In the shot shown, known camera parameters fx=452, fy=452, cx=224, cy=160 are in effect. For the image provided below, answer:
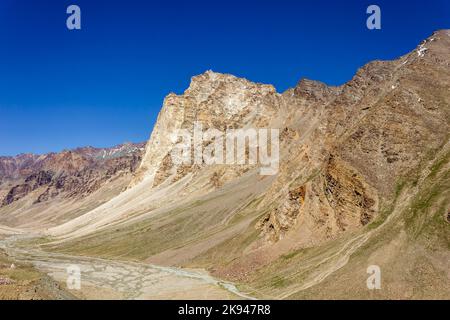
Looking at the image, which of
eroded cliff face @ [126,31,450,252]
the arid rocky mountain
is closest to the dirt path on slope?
the arid rocky mountain

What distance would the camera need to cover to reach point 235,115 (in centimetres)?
19500

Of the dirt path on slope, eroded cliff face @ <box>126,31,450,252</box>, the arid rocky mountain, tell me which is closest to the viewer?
the arid rocky mountain

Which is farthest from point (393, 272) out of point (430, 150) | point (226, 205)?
point (226, 205)

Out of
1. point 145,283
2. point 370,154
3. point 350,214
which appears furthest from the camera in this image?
point 145,283

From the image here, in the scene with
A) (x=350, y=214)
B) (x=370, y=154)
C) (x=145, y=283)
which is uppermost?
(x=370, y=154)

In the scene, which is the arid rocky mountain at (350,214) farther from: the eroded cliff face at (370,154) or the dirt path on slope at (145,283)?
the dirt path on slope at (145,283)

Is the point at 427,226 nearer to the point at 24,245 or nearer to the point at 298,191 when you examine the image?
the point at 298,191

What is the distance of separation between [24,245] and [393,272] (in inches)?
5590

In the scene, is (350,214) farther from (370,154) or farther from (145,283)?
(145,283)

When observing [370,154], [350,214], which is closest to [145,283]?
[350,214]

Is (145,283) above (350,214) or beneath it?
beneath

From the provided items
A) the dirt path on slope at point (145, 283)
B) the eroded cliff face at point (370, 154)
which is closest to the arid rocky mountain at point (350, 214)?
the eroded cliff face at point (370, 154)

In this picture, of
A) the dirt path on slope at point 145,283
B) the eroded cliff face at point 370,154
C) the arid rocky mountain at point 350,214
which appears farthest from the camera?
the eroded cliff face at point 370,154

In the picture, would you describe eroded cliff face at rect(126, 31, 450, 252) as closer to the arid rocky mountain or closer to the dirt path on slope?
the arid rocky mountain
